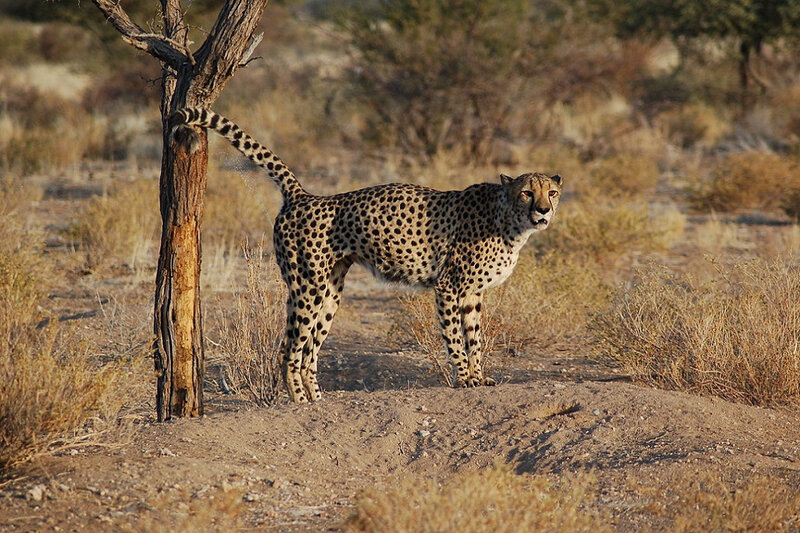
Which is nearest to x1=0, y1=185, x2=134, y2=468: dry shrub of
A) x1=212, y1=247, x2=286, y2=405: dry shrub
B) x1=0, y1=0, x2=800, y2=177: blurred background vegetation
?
x1=212, y1=247, x2=286, y2=405: dry shrub

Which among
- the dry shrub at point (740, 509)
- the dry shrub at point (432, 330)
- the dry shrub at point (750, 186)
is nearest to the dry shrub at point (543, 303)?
the dry shrub at point (432, 330)

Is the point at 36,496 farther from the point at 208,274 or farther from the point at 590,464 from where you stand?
the point at 208,274

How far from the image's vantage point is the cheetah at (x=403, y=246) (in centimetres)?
640

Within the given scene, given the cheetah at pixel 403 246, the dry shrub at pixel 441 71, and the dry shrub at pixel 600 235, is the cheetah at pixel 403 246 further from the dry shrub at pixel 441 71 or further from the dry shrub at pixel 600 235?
the dry shrub at pixel 441 71

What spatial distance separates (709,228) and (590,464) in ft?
25.1

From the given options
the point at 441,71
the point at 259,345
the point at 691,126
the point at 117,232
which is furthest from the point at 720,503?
the point at 691,126

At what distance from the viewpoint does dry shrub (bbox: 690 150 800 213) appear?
44.7 ft

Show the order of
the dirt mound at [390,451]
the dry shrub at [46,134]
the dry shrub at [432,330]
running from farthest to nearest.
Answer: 1. the dry shrub at [46,134]
2. the dry shrub at [432,330]
3. the dirt mound at [390,451]

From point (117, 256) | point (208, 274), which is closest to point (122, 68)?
point (117, 256)

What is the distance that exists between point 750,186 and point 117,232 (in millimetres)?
8371

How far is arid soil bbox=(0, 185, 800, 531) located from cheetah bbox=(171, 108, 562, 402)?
19.6 inches

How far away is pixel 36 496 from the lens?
14.2 feet

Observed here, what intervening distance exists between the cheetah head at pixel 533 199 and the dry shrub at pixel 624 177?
818 cm

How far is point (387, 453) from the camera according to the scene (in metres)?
5.45
